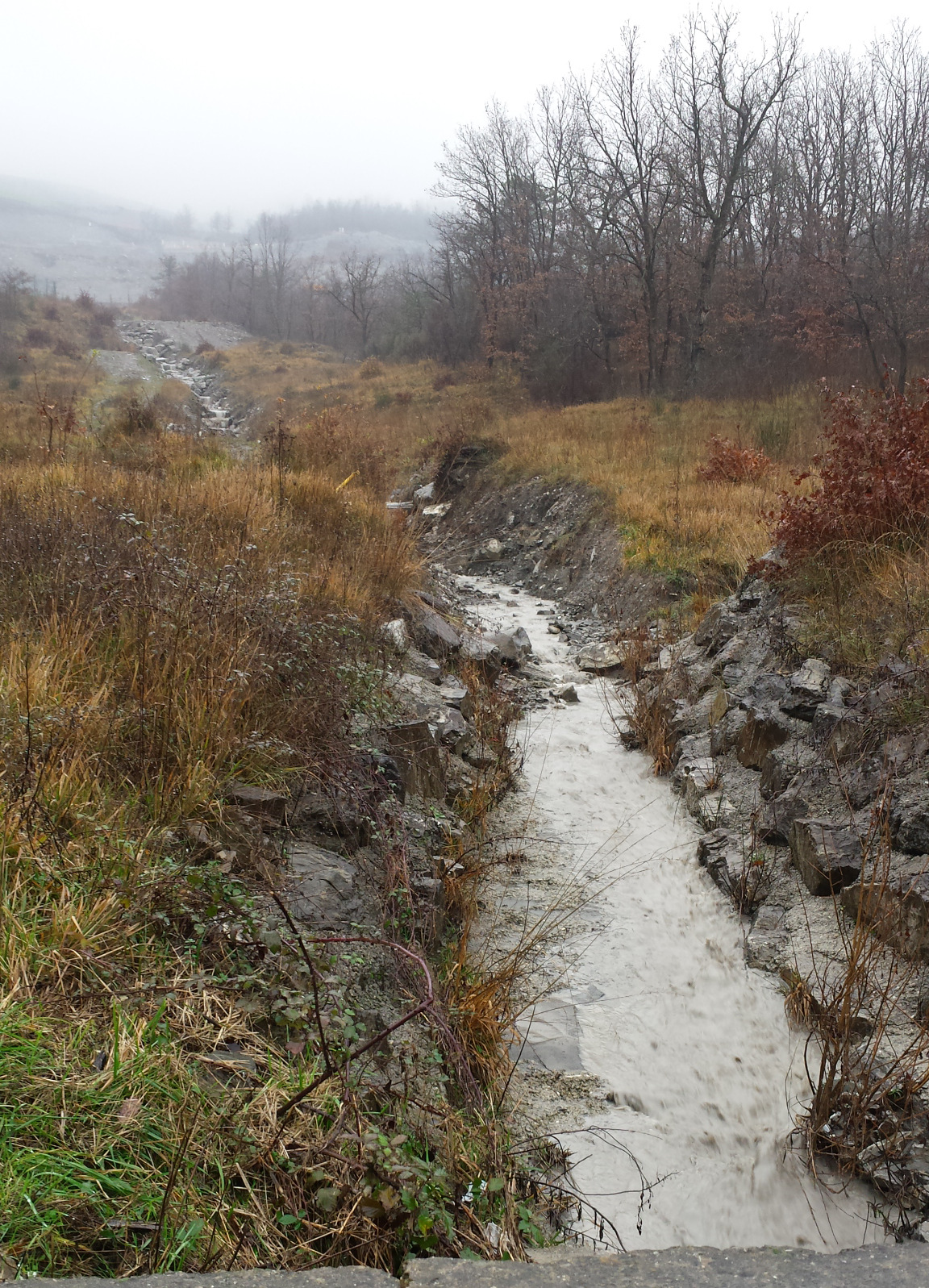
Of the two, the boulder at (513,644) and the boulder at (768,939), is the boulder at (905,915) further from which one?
the boulder at (513,644)

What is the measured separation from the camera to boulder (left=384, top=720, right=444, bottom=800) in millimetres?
4457

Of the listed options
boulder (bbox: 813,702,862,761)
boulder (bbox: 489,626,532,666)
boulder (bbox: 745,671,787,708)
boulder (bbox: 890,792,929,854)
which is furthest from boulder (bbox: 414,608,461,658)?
boulder (bbox: 890,792,929,854)

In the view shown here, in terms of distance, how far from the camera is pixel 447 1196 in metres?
2.00

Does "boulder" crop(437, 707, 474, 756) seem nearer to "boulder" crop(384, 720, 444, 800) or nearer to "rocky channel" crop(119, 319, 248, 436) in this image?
"boulder" crop(384, 720, 444, 800)

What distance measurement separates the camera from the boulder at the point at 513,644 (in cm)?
764

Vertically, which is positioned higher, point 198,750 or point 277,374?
point 277,374

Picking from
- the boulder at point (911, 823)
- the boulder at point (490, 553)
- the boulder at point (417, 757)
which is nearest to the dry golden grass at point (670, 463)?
the boulder at point (490, 553)

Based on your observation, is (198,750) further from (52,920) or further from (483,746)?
(483,746)

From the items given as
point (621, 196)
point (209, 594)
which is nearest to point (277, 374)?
point (621, 196)

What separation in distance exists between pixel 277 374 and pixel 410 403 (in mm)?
12724

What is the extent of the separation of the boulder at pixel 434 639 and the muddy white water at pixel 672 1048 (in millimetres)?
1853

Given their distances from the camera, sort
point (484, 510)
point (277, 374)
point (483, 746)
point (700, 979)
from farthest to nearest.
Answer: point (277, 374) < point (484, 510) < point (483, 746) < point (700, 979)

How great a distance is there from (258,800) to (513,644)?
4.77m

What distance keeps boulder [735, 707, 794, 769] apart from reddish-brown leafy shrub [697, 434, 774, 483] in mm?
6221
